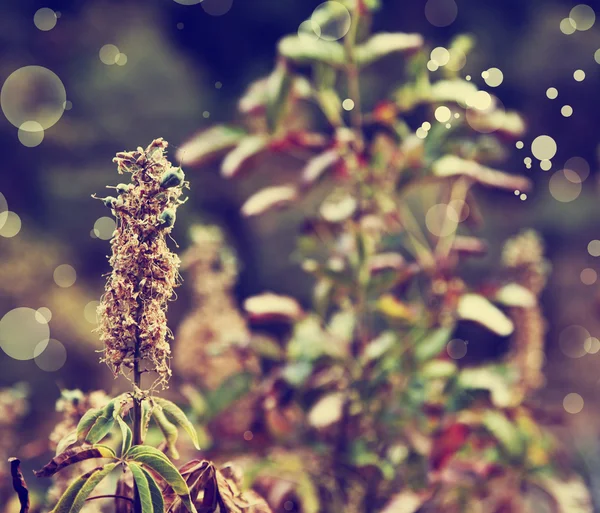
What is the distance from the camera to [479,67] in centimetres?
177

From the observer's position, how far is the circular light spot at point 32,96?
5.10 ft

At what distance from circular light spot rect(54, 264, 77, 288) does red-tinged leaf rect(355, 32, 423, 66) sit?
93 centimetres

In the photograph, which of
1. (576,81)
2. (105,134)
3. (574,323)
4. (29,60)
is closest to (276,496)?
(105,134)

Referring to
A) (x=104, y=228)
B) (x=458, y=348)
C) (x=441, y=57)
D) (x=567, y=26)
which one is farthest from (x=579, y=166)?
(x=104, y=228)

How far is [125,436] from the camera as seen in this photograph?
0.47 metres

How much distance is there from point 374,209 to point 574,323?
1.15 metres

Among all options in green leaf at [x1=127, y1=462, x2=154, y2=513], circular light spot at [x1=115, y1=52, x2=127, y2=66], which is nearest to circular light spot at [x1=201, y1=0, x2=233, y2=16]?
circular light spot at [x1=115, y1=52, x2=127, y2=66]

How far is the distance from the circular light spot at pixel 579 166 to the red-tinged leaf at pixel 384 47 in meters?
1.10

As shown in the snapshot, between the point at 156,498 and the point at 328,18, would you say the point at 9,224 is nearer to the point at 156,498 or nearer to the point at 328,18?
the point at 328,18

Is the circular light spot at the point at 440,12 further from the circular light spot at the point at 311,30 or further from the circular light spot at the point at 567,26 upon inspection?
the circular light spot at the point at 311,30

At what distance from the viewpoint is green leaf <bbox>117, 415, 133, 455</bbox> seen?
47 centimetres

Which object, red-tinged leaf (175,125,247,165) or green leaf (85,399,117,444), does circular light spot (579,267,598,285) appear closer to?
red-tinged leaf (175,125,247,165)

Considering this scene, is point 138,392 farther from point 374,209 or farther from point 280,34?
point 280,34

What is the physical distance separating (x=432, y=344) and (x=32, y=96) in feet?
3.59
